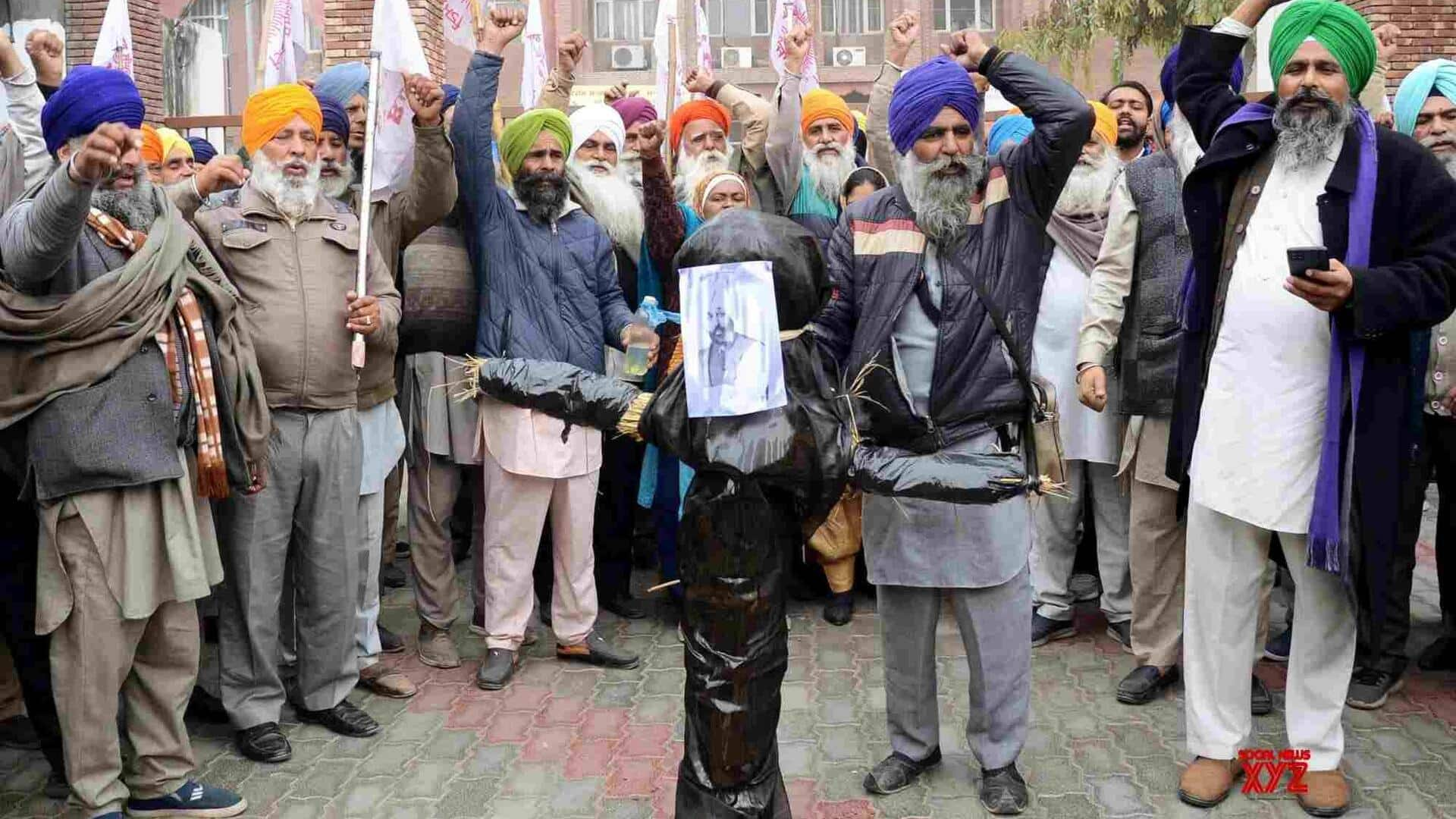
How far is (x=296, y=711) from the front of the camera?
4.95 metres

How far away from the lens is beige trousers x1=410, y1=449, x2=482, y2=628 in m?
5.53

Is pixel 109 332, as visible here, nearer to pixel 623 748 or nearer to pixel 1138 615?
pixel 623 748

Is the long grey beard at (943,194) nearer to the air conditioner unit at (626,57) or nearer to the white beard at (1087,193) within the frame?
the white beard at (1087,193)

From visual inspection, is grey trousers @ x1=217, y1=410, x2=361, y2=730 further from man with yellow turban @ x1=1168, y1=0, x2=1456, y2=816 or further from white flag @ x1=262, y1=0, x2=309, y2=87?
white flag @ x1=262, y1=0, x2=309, y2=87

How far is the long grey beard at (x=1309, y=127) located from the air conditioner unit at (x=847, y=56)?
2719 cm

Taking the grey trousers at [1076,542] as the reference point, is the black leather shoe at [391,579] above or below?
below

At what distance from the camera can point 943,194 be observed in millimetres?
3883

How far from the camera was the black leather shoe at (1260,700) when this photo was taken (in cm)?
476

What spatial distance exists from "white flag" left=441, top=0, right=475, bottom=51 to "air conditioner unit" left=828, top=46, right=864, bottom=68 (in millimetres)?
25198

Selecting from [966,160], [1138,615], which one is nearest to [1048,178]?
[966,160]

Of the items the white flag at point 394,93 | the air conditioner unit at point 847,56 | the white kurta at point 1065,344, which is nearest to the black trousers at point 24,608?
the white flag at point 394,93

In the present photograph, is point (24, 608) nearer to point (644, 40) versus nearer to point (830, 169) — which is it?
point (830, 169)

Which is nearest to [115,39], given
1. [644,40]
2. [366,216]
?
[366,216]

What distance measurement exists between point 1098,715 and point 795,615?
178 centimetres
